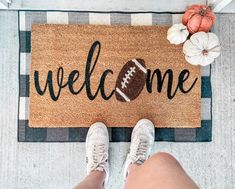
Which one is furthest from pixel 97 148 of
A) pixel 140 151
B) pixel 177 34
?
pixel 177 34

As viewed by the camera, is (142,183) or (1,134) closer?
(142,183)

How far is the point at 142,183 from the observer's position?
1081 millimetres

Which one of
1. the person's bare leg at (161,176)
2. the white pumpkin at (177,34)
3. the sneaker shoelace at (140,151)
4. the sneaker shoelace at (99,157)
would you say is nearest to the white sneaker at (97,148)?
the sneaker shoelace at (99,157)

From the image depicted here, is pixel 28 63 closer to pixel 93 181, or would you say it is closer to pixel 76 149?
pixel 76 149

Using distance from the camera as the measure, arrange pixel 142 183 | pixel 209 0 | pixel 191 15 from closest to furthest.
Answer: pixel 142 183, pixel 191 15, pixel 209 0

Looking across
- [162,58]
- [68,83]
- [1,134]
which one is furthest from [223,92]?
[1,134]

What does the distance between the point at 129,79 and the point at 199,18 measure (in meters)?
0.37

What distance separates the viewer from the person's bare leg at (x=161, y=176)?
0.98 meters

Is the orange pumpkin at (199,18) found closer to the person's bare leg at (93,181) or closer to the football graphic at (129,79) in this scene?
the football graphic at (129,79)

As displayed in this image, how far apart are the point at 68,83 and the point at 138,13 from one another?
42 cm

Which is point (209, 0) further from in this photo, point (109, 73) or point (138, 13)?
point (109, 73)

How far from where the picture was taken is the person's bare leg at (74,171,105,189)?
116cm

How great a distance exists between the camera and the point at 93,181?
4.18 ft

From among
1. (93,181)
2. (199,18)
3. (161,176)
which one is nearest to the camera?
(161,176)
